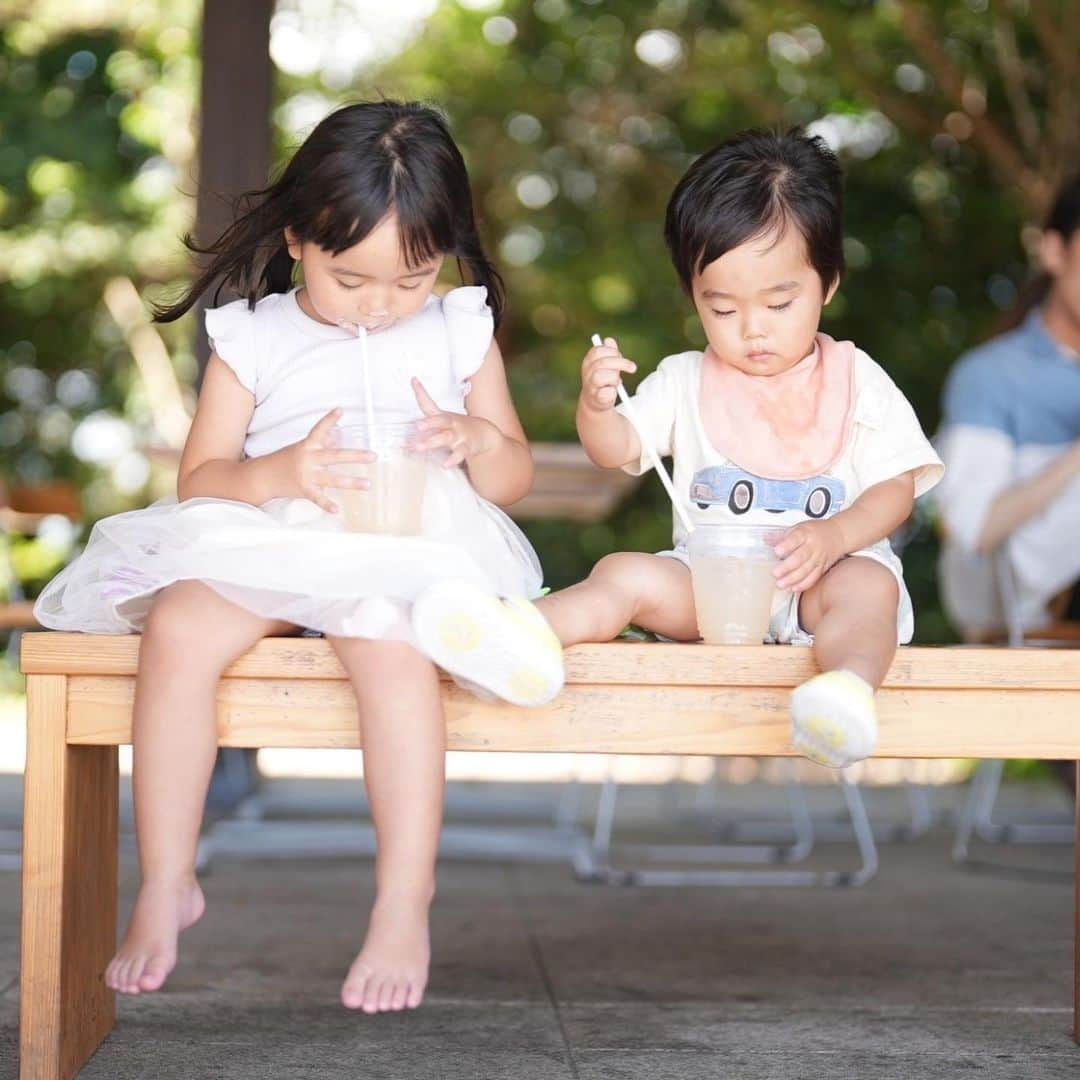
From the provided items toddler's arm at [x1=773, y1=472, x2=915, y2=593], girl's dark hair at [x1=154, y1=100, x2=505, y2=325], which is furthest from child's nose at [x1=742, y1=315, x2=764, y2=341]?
girl's dark hair at [x1=154, y1=100, x2=505, y2=325]

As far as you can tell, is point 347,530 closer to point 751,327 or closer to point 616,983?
point 751,327

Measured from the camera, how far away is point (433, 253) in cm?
196

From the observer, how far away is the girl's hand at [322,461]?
1.79 m

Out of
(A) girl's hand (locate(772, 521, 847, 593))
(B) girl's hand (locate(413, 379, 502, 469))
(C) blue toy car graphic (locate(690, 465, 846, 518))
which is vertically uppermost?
(B) girl's hand (locate(413, 379, 502, 469))

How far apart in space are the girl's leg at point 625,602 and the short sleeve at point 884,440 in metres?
0.27

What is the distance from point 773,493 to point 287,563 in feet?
2.10

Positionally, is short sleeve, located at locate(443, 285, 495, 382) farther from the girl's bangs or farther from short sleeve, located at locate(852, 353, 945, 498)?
short sleeve, located at locate(852, 353, 945, 498)

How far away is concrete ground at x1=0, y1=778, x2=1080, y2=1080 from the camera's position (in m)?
1.90

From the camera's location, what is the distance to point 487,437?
199cm

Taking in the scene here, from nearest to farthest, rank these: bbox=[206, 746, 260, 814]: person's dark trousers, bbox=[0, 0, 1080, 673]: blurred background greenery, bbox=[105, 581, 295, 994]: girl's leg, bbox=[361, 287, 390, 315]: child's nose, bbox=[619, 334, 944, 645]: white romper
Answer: bbox=[105, 581, 295, 994]: girl's leg → bbox=[361, 287, 390, 315]: child's nose → bbox=[619, 334, 944, 645]: white romper → bbox=[206, 746, 260, 814]: person's dark trousers → bbox=[0, 0, 1080, 673]: blurred background greenery

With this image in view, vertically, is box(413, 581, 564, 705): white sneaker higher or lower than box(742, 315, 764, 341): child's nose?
lower

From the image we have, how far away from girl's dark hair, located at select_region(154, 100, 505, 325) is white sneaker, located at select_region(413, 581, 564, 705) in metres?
0.47

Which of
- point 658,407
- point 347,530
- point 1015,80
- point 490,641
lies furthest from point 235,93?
point 1015,80

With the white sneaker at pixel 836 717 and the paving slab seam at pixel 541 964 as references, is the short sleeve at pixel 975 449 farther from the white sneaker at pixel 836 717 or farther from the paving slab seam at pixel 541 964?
the white sneaker at pixel 836 717
